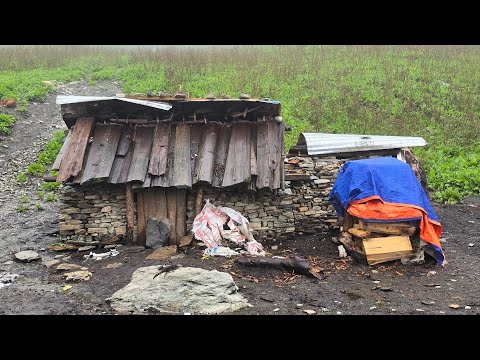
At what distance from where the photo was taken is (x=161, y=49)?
25625mm

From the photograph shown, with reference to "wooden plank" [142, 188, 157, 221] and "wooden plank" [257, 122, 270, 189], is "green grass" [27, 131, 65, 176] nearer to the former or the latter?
"wooden plank" [142, 188, 157, 221]

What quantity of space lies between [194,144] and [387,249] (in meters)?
4.81

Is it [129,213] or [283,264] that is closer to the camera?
[283,264]

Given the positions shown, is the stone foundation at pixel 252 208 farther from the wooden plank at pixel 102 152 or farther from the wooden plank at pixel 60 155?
the wooden plank at pixel 60 155

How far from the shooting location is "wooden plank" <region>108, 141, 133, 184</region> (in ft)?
31.0

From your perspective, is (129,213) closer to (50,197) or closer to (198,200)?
(198,200)

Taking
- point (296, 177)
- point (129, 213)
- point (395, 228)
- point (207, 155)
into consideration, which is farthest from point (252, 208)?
point (395, 228)

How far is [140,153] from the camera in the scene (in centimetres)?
995

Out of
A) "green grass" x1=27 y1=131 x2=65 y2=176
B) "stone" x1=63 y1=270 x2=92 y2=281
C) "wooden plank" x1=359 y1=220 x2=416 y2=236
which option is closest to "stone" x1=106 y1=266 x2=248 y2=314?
"stone" x1=63 y1=270 x2=92 y2=281

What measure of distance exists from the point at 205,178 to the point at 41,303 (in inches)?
158

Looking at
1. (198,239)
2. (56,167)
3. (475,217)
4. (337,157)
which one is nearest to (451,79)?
(475,217)

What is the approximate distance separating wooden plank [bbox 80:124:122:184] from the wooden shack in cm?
2

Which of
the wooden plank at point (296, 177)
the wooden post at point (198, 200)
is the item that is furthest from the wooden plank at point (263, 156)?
the wooden post at point (198, 200)

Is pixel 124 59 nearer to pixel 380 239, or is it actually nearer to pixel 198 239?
pixel 198 239
